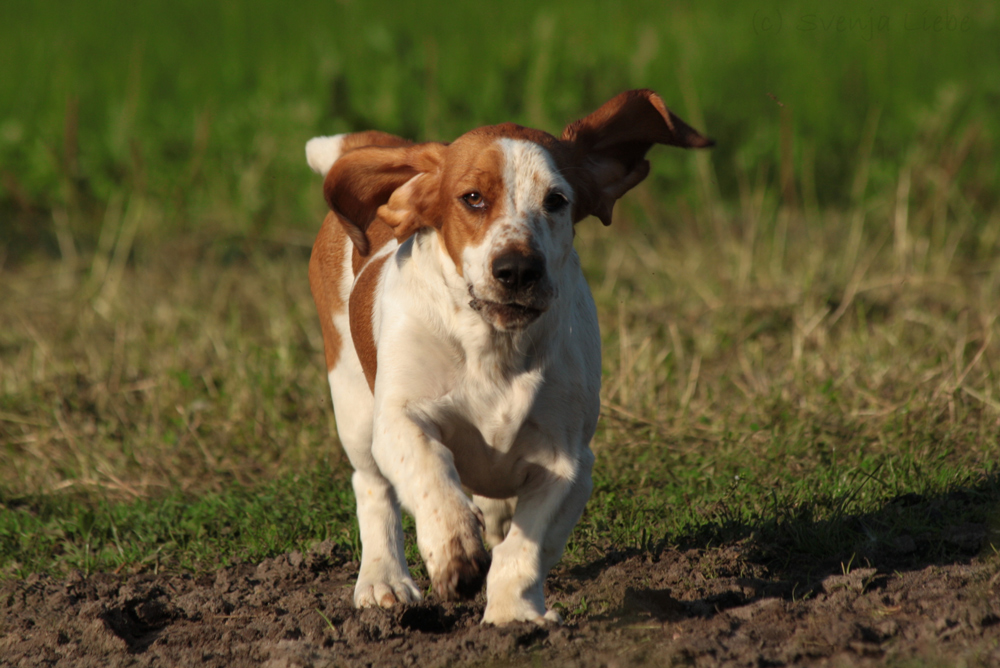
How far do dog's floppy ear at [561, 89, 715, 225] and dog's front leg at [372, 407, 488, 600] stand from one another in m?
0.80

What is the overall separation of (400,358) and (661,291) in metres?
3.64

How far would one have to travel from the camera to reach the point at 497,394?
10.5 feet

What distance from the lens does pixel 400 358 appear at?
319 centimetres

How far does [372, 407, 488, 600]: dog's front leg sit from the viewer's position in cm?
266

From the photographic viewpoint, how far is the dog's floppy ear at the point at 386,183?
3.31 metres

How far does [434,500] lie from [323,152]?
6.08ft

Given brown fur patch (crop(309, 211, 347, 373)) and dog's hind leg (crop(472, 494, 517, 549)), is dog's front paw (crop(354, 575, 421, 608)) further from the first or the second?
brown fur patch (crop(309, 211, 347, 373))

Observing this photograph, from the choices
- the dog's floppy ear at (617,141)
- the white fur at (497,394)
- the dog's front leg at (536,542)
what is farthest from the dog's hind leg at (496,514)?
the dog's floppy ear at (617,141)

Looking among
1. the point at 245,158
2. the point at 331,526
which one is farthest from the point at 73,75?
the point at 331,526

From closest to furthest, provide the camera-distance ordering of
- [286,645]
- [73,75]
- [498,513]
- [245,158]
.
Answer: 1. [286,645]
2. [498,513]
3. [245,158]
4. [73,75]

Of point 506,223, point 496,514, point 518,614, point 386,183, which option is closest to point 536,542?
point 518,614

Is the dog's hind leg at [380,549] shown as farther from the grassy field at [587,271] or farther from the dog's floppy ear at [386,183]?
the dog's floppy ear at [386,183]

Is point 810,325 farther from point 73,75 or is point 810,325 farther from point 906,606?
point 73,75

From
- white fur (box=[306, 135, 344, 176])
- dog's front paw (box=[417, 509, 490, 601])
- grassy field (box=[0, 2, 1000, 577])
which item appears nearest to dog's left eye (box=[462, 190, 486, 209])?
dog's front paw (box=[417, 509, 490, 601])
